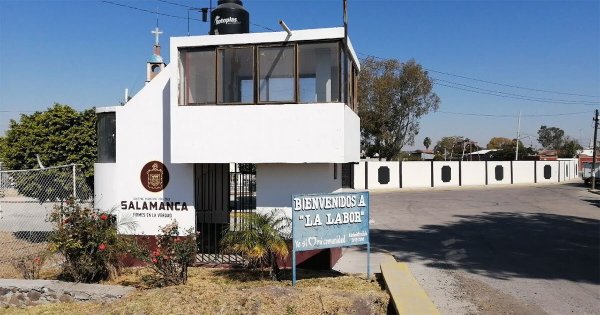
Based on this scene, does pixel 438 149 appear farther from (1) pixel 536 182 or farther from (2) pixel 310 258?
(2) pixel 310 258

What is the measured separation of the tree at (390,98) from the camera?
41.1 m

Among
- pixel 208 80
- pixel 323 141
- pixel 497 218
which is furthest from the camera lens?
pixel 497 218

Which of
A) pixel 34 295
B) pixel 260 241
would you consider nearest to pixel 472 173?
pixel 260 241

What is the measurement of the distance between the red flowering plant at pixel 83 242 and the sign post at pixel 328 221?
2912 millimetres

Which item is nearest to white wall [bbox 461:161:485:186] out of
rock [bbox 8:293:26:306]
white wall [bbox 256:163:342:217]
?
white wall [bbox 256:163:342:217]

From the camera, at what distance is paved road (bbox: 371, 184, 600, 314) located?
7.53 meters

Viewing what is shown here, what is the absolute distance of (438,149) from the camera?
108250 mm

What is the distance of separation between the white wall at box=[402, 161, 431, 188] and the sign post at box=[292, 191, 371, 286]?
29.5 meters

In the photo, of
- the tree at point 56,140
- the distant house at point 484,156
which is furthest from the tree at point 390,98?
the distant house at point 484,156

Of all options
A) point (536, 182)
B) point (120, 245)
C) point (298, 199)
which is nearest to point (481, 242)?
point (298, 199)

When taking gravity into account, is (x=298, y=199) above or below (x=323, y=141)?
below

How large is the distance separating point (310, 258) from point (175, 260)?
275 cm

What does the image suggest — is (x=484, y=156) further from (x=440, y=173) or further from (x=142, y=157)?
(x=142, y=157)

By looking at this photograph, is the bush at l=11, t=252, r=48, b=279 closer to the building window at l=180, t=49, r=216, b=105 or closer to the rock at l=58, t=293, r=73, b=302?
the rock at l=58, t=293, r=73, b=302
